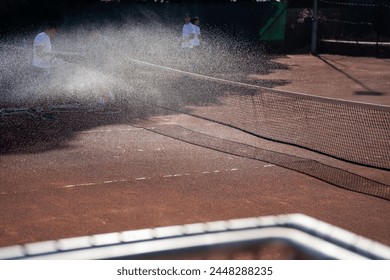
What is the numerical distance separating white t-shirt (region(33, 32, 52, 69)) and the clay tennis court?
1431 mm

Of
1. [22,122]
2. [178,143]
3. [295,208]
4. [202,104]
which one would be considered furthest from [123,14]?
A: [295,208]

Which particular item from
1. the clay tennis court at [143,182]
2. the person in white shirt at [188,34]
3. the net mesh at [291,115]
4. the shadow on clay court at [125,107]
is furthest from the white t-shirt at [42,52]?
the person in white shirt at [188,34]

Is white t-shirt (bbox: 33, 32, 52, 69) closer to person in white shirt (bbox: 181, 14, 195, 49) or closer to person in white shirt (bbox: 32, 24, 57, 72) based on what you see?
person in white shirt (bbox: 32, 24, 57, 72)

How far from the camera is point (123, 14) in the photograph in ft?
88.8

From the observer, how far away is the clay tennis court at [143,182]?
7.18 meters

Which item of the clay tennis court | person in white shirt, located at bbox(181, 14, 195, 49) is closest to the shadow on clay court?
the clay tennis court

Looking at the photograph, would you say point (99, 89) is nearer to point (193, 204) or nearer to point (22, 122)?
point (22, 122)

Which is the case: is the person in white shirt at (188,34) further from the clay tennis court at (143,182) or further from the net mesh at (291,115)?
the clay tennis court at (143,182)

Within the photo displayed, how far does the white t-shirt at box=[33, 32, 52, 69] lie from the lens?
14.4 meters

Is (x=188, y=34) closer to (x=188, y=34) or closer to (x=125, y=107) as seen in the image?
(x=188, y=34)

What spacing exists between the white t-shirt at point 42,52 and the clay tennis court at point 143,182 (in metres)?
1.43

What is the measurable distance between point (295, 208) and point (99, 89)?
10261mm

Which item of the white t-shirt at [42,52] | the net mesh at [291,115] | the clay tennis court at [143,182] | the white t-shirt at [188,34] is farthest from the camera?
the white t-shirt at [188,34]

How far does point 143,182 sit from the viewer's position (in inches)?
342
